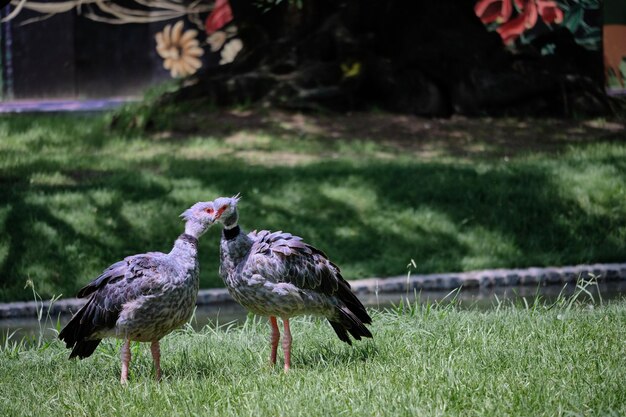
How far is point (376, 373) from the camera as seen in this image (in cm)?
538

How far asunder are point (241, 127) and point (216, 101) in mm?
979

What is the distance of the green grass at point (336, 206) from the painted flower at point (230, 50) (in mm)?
3573

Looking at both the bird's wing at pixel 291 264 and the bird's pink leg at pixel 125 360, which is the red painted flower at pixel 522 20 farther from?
the bird's pink leg at pixel 125 360

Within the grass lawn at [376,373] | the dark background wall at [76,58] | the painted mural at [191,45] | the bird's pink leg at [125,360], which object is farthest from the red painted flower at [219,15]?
the bird's pink leg at [125,360]

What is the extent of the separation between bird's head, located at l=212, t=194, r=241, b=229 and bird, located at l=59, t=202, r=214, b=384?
1.5 inches

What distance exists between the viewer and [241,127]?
14820 mm

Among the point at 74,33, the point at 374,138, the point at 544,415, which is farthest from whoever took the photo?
the point at 74,33

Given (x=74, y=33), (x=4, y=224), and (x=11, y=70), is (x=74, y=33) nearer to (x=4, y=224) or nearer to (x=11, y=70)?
(x=11, y=70)

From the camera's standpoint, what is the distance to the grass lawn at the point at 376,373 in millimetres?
4766

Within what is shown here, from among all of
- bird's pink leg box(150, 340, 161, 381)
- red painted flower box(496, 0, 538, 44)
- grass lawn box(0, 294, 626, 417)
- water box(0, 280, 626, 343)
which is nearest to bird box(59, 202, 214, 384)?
bird's pink leg box(150, 340, 161, 381)

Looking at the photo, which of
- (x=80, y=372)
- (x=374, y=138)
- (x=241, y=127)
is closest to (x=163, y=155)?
(x=241, y=127)

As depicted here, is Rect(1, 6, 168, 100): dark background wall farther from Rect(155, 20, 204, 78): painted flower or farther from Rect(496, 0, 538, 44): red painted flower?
Rect(496, 0, 538, 44): red painted flower

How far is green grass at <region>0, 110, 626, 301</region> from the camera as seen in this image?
10719 mm

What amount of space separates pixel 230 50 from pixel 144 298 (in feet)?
40.2
